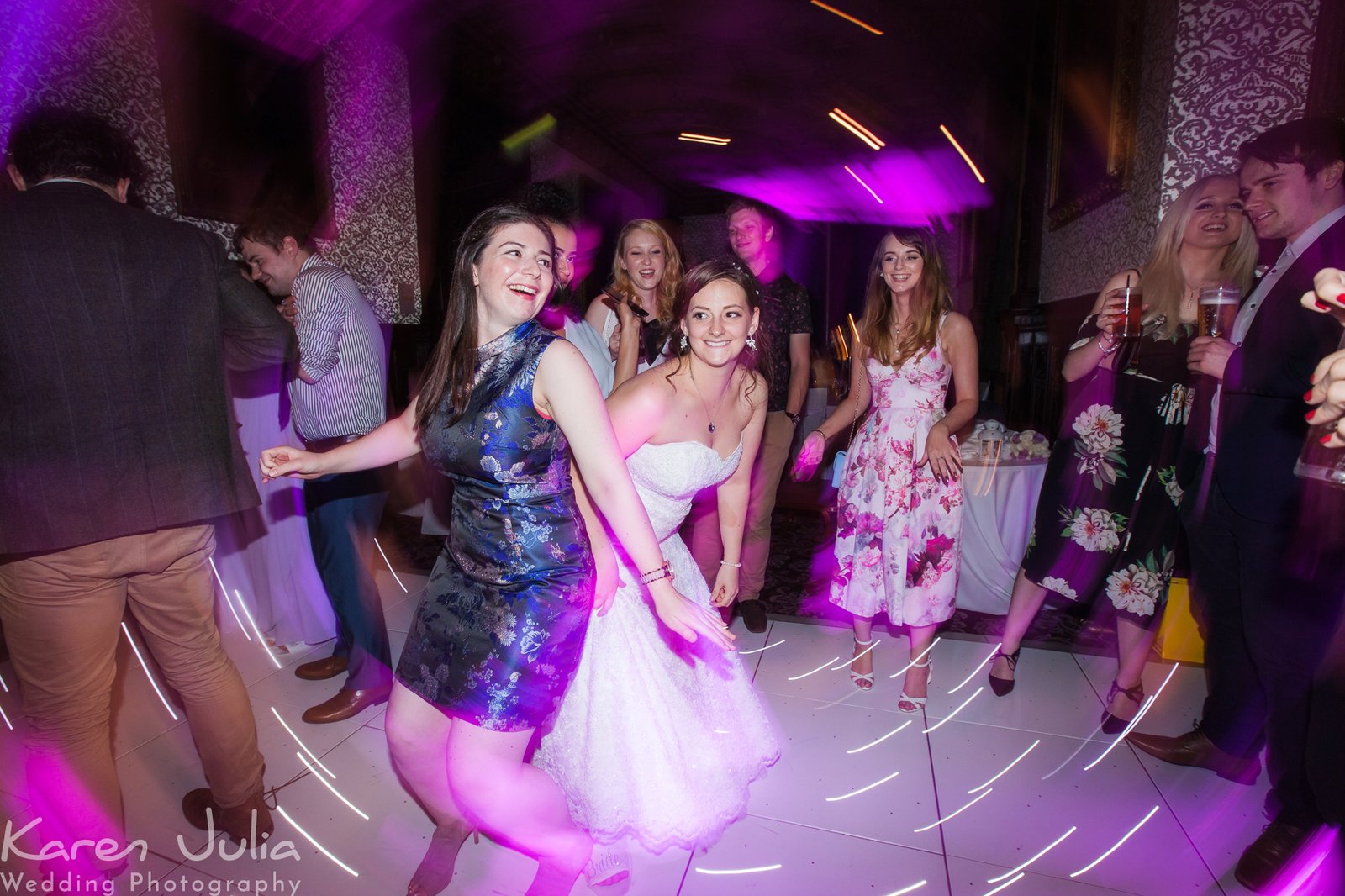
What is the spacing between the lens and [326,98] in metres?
4.36

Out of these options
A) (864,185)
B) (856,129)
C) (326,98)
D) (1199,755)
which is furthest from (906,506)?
(864,185)

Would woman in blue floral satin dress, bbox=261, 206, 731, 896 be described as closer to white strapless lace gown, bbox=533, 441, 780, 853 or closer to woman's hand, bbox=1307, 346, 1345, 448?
white strapless lace gown, bbox=533, 441, 780, 853

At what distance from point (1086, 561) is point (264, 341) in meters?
2.77

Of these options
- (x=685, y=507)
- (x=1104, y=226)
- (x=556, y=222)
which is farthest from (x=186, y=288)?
(x=1104, y=226)

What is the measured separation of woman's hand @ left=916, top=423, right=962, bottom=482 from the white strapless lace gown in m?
0.81

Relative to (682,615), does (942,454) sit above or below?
above

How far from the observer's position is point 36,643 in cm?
143

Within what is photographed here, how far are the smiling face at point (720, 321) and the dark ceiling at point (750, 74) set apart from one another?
13.2 feet

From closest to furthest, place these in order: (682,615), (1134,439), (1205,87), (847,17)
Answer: (682,615)
(1134,439)
(1205,87)
(847,17)

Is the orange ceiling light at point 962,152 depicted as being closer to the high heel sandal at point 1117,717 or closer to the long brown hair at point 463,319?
the high heel sandal at point 1117,717

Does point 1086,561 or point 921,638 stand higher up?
point 1086,561

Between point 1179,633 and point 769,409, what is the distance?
202 centimetres

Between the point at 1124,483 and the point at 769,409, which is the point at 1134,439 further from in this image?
the point at 769,409

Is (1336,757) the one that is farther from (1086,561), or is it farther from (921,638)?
(921,638)
